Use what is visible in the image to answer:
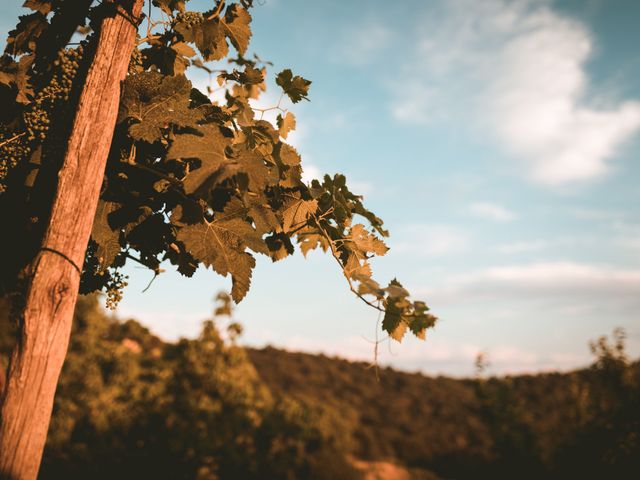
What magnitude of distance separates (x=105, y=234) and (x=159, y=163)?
419mm

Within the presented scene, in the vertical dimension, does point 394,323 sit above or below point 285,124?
below

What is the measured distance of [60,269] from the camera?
1509 mm

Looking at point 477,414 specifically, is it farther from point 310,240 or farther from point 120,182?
point 120,182

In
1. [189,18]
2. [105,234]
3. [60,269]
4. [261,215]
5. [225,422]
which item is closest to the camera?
[60,269]

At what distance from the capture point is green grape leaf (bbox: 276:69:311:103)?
240 centimetres

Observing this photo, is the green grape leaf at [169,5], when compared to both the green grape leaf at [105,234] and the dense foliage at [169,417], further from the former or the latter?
the dense foliage at [169,417]

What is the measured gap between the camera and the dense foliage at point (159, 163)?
1.74 m

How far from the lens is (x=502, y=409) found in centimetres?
1347

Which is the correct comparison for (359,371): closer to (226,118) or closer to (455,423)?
(455,423)

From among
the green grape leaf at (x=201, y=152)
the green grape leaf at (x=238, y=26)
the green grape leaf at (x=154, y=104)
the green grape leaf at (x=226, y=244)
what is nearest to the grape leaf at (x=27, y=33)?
the green grape leaf at (x=154, y=104)

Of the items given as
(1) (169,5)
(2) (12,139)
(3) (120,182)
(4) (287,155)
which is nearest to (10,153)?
(2) (12,139)

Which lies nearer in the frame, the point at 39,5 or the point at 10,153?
the point at 10,153

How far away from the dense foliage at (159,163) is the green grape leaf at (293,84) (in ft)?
0.81

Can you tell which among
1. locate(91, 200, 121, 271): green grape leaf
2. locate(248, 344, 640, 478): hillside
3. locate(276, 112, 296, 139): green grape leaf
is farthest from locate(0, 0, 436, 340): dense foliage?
locate(248, 344, 640, 478): hillside
